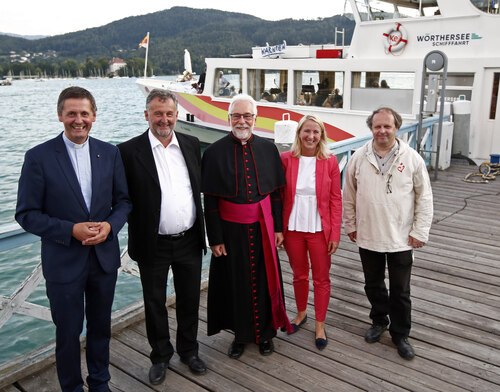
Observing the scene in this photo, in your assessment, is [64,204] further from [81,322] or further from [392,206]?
[392,206]

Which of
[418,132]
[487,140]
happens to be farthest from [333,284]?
[487,140]

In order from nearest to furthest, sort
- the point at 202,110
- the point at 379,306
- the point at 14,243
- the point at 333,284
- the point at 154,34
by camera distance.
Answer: the point at 14,243 < the point at 379,306 < the point at 333,284 < the point at 202,110 < the point at 154,34

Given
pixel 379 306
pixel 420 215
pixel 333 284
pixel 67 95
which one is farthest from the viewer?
pixel 333 284

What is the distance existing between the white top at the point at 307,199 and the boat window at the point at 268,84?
8.00m

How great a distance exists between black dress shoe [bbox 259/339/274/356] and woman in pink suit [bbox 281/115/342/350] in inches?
11.9

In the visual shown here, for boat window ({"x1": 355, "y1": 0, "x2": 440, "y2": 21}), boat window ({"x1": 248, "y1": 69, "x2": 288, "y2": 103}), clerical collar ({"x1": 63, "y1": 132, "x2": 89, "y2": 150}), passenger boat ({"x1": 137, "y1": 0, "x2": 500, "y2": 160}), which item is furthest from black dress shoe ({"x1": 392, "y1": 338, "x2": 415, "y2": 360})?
boat window ({"x1": 248, "y1": 69, "x2": 288, "y2": 103})

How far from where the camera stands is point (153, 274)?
2596mm

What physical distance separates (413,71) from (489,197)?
3239 millimetres

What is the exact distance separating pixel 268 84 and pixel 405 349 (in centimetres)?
898

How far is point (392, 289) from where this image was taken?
289cm

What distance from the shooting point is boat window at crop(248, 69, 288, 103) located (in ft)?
34.9

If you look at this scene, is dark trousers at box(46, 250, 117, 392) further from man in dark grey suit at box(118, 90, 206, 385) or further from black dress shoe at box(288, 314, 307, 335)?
black dress shoe at box(288, 314, 307, 335)

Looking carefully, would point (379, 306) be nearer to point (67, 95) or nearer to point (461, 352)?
point (461, 352)

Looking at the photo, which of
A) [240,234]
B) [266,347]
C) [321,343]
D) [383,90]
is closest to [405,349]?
[321,343]
